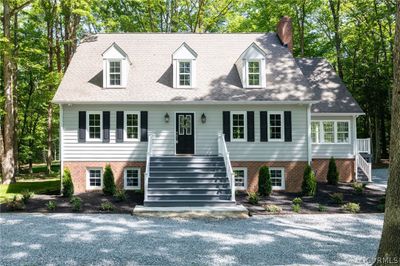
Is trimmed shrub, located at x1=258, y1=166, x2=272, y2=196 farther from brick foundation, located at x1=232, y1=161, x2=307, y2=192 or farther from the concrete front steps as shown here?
the concrete front steps

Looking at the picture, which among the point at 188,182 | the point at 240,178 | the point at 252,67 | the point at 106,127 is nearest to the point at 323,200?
the point at 240,178

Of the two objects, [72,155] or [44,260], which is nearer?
[44,260]

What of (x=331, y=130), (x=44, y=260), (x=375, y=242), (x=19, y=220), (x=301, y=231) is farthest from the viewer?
(x=331, y=130)

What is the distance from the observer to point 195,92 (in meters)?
16.6

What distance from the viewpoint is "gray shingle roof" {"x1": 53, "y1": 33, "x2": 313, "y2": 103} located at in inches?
640

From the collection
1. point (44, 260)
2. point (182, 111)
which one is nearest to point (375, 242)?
point (44, 260)

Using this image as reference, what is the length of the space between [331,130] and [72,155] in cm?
1468

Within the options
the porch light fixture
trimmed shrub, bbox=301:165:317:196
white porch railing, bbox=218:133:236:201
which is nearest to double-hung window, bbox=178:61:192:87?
the porch light fixture

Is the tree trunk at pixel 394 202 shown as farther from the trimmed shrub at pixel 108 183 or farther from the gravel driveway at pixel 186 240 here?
the trimmed shrub at pixel 108 183

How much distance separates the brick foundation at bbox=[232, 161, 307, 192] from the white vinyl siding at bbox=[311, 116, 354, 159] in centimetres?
335

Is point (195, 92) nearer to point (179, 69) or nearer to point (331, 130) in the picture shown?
point (179, 69)

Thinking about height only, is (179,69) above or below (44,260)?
above

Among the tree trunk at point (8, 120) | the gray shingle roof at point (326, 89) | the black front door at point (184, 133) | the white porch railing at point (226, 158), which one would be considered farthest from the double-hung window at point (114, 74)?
the gray shingle roof at point (326, 89)

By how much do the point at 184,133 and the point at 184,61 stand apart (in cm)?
369
